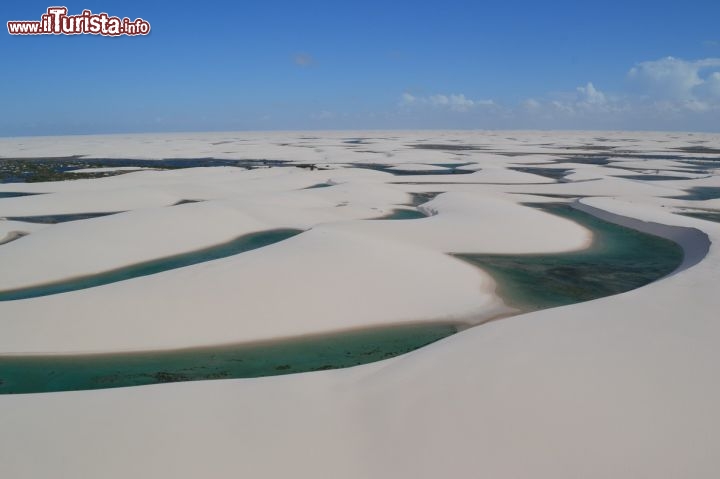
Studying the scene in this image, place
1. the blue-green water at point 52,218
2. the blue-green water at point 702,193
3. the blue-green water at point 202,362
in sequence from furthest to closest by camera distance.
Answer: the blue-green water at point 702,193 → the blue-green water at point 52,218 → the blue-green water at point 202,362

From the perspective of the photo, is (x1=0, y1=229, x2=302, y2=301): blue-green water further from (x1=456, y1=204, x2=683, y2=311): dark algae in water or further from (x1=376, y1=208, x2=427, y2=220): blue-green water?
(x1=456, y1=204, x2=683, y2=311): dark algae in water

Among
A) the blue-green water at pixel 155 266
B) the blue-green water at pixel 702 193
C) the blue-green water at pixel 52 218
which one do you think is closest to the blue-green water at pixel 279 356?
the blue-green water at pixel 155 266

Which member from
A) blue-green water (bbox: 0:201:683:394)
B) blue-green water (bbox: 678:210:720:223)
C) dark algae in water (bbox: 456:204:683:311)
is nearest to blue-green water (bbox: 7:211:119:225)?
blue-green water (bbox: 0:201:683:394)

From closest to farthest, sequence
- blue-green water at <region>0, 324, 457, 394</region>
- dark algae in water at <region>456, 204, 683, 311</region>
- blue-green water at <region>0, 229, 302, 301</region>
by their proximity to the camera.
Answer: blue-green water at <region>0, 324, 457, 394</region> → dark algae in water at <region>456, 204, 683, 311</region> → blue-green water at <region>0, 229, 302, 301</region>

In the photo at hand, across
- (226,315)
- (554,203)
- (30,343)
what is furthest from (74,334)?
(554,203)

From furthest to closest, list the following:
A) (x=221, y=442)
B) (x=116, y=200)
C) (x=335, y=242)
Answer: (x=116, y=200) → (x=335, y=242) → (x=221, y=442)

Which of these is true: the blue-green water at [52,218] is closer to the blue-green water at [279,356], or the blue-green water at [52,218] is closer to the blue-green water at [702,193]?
the blue-green water at [279,356]

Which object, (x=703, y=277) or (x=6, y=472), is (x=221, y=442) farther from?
(x=703, y=277)
